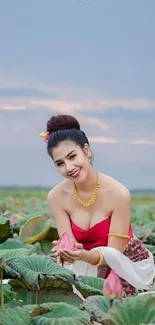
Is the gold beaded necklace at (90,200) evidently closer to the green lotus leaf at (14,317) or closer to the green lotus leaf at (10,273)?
the green lotus leaf at (10,273)

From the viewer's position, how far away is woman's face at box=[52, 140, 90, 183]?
6.99 ft

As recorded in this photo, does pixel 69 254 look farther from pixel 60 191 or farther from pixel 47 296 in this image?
pixel 60 191

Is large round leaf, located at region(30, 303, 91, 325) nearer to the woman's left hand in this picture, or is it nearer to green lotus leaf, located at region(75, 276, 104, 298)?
green lotus leaf, located at region(75, 276, 104, 298)

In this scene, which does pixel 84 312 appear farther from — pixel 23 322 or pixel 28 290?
pixel 28 290

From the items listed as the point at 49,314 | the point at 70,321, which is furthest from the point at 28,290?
the point at 70,321

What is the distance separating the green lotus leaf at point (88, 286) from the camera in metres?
1.57

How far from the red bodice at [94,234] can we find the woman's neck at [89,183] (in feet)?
0.38

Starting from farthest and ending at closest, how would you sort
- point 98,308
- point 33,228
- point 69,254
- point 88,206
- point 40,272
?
point 33,228 → point 88,206 → point 69,254 → point 40,272 → point 98,308

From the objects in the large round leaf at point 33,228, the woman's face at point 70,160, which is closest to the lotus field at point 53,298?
the woman's face at point 70,160

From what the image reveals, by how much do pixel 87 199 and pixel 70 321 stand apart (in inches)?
41.9

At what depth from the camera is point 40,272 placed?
1561mm

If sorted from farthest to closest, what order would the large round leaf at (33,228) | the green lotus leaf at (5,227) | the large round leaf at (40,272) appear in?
the large round leaf at (33,228) → the green lotus leaf at (5,227) → the large round leaf at (40,272)

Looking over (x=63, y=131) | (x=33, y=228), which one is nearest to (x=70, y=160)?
(x=63, y=131)

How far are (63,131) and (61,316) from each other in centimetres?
97
